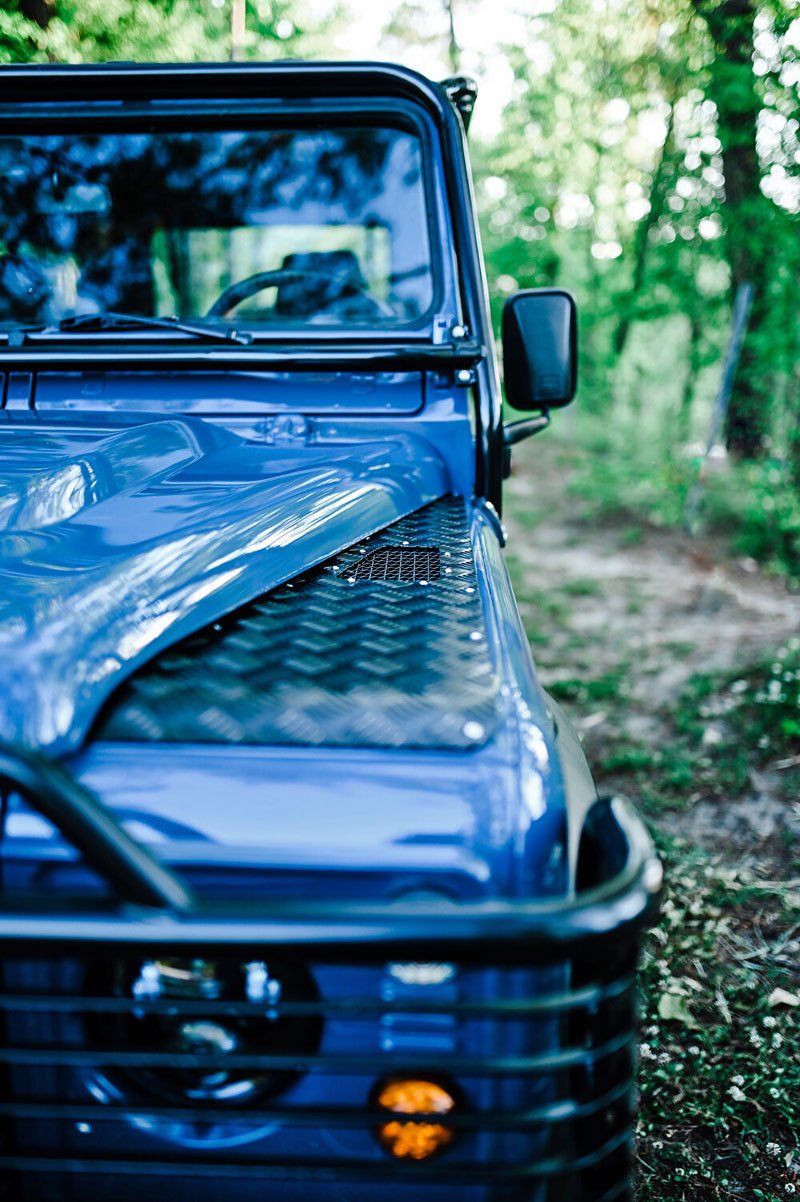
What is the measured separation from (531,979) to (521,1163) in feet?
0.60

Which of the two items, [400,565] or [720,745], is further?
[720,745]

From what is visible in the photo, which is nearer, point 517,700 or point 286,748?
point 286,748

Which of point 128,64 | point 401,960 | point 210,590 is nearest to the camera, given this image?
point 401,960

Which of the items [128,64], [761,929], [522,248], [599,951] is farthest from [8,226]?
→ [522,248]

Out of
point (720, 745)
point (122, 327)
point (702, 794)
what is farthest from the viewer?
point (720, 745)

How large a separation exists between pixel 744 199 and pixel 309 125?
17.9 ft

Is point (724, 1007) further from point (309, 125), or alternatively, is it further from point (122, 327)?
→ point (309, 125)

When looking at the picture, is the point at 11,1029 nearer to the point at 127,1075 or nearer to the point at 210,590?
the point at 127,1075

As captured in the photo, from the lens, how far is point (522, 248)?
1129 centimetres

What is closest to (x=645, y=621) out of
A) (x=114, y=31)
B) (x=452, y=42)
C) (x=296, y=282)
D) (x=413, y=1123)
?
(x=296, y=282)

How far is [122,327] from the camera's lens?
2.26 meters

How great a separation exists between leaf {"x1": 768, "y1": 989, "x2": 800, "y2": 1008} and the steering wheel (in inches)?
86.8

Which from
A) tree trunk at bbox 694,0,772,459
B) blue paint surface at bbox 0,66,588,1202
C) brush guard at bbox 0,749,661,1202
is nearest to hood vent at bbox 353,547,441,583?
blue paint surface at bbox 0,66,588,1202

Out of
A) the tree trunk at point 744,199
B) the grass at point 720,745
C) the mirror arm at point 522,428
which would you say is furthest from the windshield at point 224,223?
the tree trunk at point 744,199
